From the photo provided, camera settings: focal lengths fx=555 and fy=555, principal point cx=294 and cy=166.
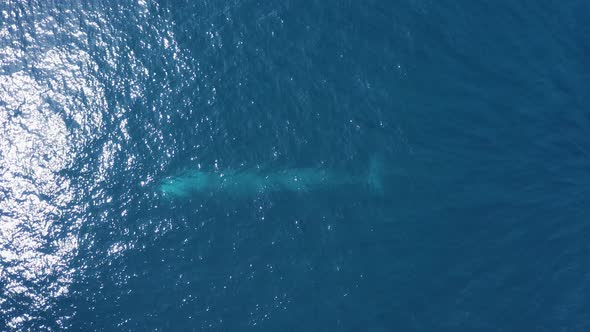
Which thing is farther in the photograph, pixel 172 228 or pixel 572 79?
pixel 572 79

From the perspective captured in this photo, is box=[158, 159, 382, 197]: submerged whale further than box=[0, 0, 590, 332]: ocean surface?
Yes

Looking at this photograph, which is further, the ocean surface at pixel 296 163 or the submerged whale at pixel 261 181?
the submerged whale at pixel 261 181

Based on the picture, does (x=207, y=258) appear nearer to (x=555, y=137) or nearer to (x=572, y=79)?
(x=555, y=137)

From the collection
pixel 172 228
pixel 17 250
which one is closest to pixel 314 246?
pixel 172 228

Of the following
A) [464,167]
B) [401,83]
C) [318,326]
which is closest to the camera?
[318,326]
